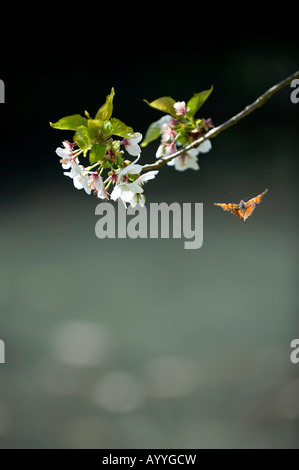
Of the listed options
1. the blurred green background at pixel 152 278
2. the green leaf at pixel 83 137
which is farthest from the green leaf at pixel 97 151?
the blurred green background at pixel 152 278

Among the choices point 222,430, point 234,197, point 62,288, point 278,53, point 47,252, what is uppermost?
point 278,53

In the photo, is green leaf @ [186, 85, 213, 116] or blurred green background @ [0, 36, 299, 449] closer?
green leaf @ [186, 85, 213, 116]

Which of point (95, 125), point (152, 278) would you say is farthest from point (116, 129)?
point (152, 278)

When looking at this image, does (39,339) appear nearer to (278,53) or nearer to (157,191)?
(157,191)

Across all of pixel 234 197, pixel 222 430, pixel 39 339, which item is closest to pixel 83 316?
pixel 39 339

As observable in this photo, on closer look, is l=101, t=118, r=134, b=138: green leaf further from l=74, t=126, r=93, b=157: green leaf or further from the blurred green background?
the blurred green background

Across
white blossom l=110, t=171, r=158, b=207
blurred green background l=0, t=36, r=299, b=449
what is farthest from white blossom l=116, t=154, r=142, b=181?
blurred green background l=0, t=36, r=299, b=449
